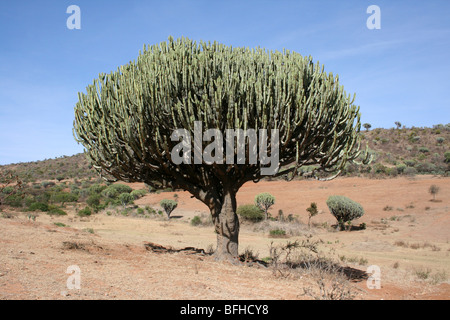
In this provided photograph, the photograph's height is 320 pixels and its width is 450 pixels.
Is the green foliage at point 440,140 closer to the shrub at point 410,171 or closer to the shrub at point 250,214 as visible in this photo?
the shrub at point 410,171

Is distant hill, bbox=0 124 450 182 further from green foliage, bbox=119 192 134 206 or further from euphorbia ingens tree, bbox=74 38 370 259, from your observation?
euphorbia ingens tree, bbox=74 38 370 259

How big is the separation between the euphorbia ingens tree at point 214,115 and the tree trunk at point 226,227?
3cm

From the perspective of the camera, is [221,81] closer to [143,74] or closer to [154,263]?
[143,74]

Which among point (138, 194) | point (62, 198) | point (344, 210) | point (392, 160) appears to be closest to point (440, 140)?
point (392, 160)

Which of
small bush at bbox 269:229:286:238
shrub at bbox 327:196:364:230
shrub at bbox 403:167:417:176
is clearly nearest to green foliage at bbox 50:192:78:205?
small bush at bbox 269:229:286:238

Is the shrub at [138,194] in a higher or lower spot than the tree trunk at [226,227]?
lower

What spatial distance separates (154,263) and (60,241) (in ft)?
12.2

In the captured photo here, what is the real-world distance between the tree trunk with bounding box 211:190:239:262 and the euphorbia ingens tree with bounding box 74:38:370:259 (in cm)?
3

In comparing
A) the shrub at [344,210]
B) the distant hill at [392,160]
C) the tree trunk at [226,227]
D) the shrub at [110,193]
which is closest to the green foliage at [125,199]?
the shrub at [110,193]

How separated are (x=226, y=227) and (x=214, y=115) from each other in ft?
10.0

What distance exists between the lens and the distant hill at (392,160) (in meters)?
42.3

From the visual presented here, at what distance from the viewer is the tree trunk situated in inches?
344

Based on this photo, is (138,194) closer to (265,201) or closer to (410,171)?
(265,201)

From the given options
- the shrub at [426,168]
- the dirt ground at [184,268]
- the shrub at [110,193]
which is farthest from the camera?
the shrub at [426,168]
